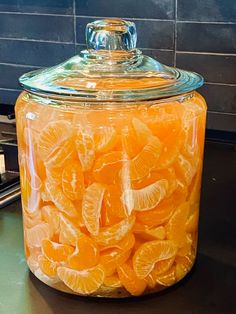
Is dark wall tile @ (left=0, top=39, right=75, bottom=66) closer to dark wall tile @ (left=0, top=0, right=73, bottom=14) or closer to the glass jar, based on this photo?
dark wall tile @ (left=0, top=0, right=73, bottom=14)

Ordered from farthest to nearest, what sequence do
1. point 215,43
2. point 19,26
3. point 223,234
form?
point 19,26 < point 215,43 < point 223,234

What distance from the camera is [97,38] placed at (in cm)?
56

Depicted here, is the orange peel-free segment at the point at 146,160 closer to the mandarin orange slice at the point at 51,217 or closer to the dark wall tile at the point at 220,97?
the mandarin orange slice at the point at 51,217

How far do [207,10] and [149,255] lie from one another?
61 centimetres

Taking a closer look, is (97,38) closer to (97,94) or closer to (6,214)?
(97,94)

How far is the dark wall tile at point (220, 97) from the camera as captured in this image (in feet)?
3.46

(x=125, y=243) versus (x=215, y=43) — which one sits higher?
(x=215, y=43)

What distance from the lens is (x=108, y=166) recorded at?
521mm

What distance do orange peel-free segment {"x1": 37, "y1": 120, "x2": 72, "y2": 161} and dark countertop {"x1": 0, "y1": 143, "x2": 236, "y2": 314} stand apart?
0.52ft

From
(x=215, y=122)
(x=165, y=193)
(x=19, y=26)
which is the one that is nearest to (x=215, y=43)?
(x=215, y=122)

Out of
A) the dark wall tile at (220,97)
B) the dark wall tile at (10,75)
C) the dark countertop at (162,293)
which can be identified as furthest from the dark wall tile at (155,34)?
the dark countertop at (162,293)

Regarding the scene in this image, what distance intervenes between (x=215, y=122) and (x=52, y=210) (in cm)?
61

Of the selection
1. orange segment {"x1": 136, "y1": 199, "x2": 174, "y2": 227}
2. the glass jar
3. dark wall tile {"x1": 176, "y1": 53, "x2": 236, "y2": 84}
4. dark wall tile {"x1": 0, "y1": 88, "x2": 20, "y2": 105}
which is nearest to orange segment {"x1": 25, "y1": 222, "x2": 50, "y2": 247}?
the glass jar

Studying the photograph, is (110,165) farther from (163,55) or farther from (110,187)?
(163,55)
